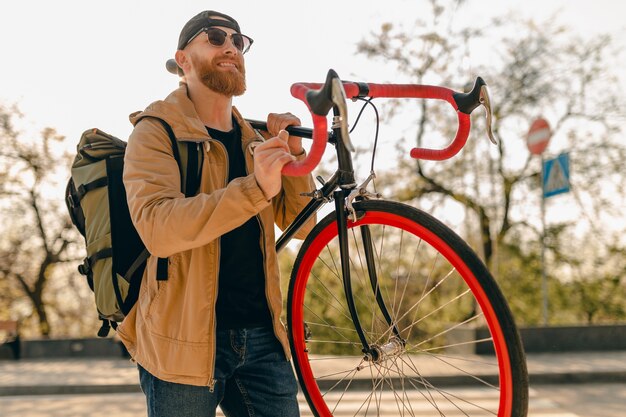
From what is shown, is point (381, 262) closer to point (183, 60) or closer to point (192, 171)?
point (192, 171)

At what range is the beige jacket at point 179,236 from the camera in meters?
1.74


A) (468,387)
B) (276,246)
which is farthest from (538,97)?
(276,246)

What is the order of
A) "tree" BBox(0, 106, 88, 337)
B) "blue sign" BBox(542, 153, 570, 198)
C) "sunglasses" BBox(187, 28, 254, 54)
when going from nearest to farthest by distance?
"sunglasses" BBox(187, 28, 254, 54) < "blue sign" BBox(542, 153, 570, 198) < "tree" BBox(0, 106, 88, 337)

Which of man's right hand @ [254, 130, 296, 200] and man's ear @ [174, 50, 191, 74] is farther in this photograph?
man's ear @ [174, 50, 191, 74]

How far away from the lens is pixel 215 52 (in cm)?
216

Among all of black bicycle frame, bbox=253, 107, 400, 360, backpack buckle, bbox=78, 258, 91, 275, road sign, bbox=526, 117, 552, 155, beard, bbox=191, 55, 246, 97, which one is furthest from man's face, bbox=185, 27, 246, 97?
road sign, bbox=526, 117, 552, 155

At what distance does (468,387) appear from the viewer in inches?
281

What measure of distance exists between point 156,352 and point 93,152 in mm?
659

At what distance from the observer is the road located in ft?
19.1

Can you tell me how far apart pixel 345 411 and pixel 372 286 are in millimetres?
3732

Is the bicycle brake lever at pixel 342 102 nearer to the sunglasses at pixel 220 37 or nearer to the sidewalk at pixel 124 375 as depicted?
the sunglasses at pixel 220 37

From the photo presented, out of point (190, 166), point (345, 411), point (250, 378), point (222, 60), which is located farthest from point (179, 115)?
point (345, 411)

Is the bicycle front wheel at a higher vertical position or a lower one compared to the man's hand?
lower

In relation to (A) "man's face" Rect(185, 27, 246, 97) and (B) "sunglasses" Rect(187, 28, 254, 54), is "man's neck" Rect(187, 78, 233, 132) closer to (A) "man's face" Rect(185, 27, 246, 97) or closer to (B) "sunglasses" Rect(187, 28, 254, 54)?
(A) "man's face" Rect(185, 27, 246, 97)
